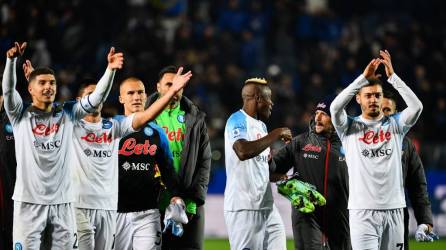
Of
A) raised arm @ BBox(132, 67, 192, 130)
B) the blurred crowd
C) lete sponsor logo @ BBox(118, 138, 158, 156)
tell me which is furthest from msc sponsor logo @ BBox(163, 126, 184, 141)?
the blurred crowd

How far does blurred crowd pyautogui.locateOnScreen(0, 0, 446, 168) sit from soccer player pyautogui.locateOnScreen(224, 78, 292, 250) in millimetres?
7604

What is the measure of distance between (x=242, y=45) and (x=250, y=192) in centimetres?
1164

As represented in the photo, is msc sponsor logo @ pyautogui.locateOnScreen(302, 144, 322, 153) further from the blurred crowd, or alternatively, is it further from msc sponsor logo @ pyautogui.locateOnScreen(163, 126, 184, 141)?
the blurred crowd

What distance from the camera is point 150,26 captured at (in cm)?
1959

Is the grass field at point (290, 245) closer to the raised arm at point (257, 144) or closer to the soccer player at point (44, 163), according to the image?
the raised arm at point (257, 144)

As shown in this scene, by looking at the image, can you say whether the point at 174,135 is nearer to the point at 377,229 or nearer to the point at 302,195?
the point at 302,195

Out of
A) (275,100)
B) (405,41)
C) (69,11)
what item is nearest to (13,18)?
(69,11)

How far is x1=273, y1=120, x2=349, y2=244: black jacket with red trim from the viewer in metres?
9.95

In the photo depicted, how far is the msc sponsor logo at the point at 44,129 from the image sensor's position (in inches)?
323

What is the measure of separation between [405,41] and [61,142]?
557 inches

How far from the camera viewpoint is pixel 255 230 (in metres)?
8.98

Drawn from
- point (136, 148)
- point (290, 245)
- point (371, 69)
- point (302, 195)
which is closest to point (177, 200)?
point (136, 148)

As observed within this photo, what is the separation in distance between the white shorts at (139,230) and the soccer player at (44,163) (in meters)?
0.99

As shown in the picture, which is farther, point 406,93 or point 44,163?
point 406,93
